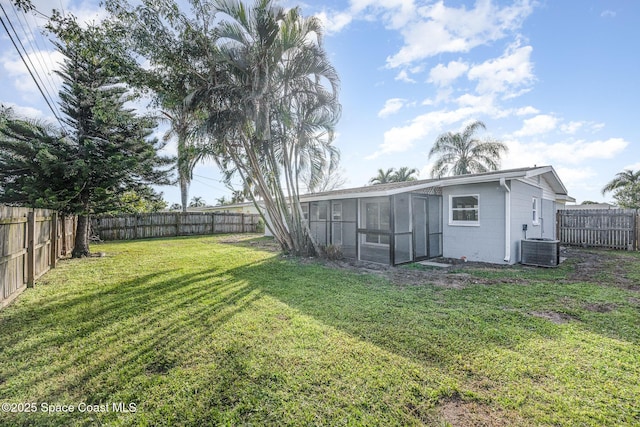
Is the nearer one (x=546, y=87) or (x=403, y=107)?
(x=546, y=87)

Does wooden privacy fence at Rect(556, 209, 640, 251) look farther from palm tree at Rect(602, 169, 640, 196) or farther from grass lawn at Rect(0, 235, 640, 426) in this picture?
palm tree at Rect(602, 169, 640, 196)

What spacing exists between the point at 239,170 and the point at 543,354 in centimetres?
859

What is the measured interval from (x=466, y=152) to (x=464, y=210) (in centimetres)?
1204

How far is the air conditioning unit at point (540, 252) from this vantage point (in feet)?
24.3

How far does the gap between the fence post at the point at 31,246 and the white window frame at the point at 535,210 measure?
12.9 metres

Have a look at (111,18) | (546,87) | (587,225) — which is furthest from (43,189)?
(587,225)

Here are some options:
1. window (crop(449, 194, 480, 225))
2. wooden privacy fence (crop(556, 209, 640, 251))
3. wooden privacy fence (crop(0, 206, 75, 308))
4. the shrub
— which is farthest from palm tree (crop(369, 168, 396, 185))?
wooden privacy fence (crop(0, 206, 75, 308))

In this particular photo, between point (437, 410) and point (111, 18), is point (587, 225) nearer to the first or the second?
point (437, 410)

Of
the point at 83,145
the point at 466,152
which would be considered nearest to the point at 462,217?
the point at 466,152

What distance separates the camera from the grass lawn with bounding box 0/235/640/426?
2.10 metres

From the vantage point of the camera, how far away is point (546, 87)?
9562 mm

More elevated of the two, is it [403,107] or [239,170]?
[403,107]

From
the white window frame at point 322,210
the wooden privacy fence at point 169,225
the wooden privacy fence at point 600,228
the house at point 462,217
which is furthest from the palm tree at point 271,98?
the wooden privacy fence at point 600,228

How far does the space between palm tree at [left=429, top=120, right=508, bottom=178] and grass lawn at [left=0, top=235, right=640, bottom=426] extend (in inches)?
572
